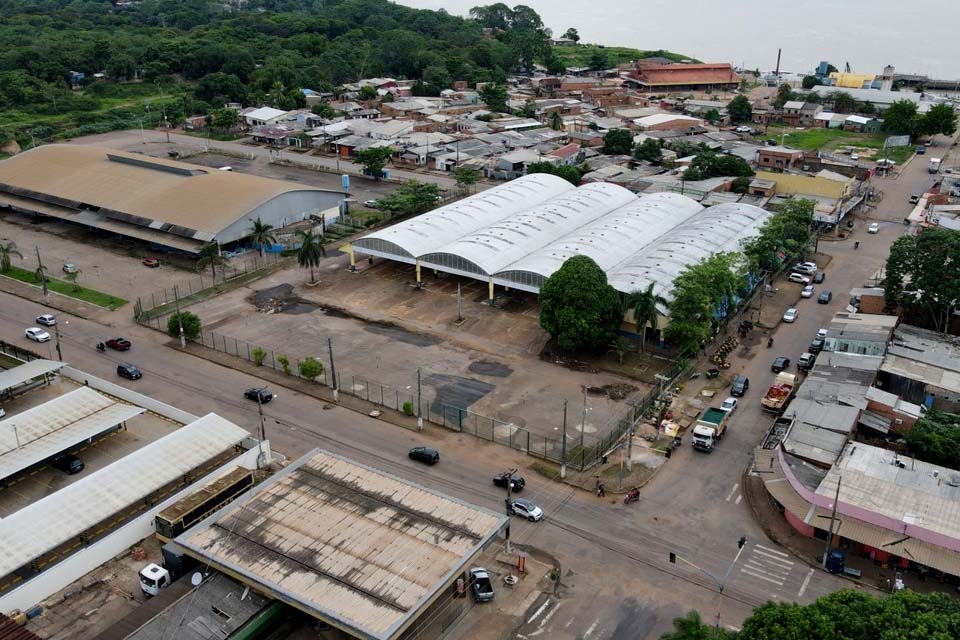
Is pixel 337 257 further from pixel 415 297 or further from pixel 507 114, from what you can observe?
pixel 507 114

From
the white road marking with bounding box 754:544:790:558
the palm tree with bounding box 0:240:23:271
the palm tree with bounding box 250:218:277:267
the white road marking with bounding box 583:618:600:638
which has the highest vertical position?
the palm tree with bounding box 250:218:277:267

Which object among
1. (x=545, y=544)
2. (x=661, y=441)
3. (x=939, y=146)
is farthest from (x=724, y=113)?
(x=545, y=544)

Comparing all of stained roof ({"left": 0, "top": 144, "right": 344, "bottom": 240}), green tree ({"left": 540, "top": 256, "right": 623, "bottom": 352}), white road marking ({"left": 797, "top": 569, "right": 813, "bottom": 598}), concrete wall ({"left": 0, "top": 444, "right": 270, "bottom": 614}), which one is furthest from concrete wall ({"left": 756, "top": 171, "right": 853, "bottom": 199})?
concrete wall ({"left": 0, "top": 444, "right": 270, "bottom": 614})

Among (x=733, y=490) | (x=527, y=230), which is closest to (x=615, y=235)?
(x=527, y=230)

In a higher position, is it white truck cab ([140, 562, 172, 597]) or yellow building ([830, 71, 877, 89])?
yellow building ([830, 71, 877, 89])

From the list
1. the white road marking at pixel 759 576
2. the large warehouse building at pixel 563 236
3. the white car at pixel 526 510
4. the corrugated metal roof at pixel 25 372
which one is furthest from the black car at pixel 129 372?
the white road marking at pixel 759 576

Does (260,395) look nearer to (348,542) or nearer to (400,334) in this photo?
(400,334)

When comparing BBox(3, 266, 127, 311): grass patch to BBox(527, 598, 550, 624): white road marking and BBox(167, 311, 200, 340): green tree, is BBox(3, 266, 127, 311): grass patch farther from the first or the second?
BBox(527, 598, 550, 624): white road marking

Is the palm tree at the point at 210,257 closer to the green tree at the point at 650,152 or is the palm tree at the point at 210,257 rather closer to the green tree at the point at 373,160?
the green tree at the point at 373,160
